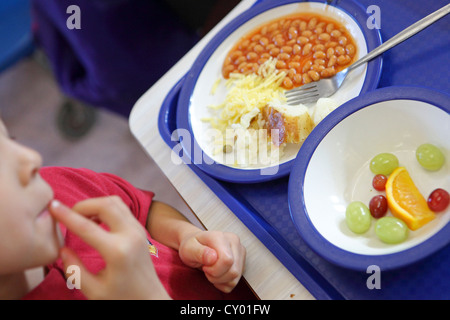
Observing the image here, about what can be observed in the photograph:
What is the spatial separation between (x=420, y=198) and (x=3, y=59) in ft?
5.79

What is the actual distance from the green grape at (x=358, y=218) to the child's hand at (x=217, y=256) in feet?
0.76

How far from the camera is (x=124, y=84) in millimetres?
1650

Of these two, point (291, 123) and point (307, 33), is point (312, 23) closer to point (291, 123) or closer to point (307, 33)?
point (307, 33)

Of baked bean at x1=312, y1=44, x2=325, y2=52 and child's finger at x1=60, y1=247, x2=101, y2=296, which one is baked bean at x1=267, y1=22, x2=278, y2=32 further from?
child's finger at x1=60, y1=247, x2=101, y2=296

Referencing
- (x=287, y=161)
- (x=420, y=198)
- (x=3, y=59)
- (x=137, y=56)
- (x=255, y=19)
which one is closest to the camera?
(x=420, y=198)

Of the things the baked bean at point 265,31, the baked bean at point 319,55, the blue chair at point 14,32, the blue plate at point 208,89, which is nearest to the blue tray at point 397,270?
the blue plate at point 208,89

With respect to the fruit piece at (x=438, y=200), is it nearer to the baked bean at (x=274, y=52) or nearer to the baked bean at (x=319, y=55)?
the baked bean at (x=319, y=55)

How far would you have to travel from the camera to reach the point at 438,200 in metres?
0.77

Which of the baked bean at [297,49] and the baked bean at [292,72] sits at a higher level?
the baked bean at [297,49]

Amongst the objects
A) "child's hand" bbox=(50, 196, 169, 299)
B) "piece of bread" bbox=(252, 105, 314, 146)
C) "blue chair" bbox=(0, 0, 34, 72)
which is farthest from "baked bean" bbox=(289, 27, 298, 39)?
"blue chair" bbox=(0, 0, 34, 72)

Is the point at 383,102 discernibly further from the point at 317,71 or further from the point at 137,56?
the point at 137,56

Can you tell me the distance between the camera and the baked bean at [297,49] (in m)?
1.03

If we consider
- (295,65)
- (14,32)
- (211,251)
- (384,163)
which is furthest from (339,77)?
(14,32)

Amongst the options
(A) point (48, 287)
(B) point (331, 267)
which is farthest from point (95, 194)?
(B) point (331, 267)
